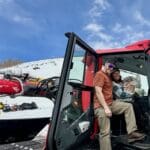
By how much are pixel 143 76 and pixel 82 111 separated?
93 cm

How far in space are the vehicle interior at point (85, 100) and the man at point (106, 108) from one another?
0.12 m

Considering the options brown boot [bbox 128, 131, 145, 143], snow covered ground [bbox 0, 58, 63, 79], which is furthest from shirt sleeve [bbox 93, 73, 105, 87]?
snow covered ground [bbox 0, 58, 63, 79]

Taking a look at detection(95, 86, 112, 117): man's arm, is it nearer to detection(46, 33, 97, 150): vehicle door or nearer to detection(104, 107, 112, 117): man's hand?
detection(104, 107, 112, 117): man's hand

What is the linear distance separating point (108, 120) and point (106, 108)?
19 centimetres

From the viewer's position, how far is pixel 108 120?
562cm

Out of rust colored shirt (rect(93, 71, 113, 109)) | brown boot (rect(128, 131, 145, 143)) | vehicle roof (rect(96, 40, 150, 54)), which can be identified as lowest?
brown boot (rect(128, 131, 145, 143))

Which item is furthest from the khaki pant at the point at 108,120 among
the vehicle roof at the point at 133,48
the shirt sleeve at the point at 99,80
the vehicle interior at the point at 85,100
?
the vehicle roof at the point at 133,48

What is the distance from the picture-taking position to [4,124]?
7398 mm

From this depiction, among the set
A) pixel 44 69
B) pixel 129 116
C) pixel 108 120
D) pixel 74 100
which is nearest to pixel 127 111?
pixel 129 116

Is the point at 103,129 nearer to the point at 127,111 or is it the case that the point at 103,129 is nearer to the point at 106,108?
the point at 106,108

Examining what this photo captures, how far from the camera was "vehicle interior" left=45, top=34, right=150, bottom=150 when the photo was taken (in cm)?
512

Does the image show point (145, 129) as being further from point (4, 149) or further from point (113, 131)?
point (4, 149)

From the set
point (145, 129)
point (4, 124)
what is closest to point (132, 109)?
point (145, 129)

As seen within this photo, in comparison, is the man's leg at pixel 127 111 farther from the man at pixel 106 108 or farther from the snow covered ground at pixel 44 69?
the snow covered ground at pixel 44 69
